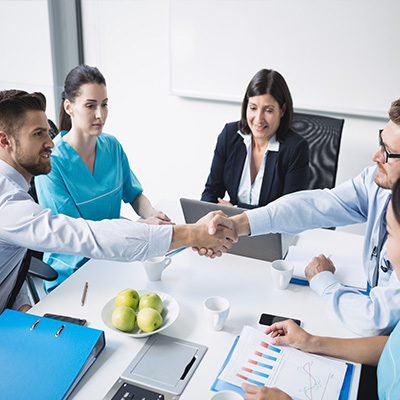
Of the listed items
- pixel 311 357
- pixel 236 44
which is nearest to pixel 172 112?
pixel 236 44

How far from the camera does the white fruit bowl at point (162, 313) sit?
1.22 meters

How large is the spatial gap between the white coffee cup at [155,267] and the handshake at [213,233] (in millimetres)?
93

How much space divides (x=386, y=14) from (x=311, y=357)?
7.37ft

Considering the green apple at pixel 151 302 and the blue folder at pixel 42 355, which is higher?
the green apple at pixel 151 302

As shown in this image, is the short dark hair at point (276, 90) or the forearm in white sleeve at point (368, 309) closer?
the forearm in white sleeve at point (368, 309)

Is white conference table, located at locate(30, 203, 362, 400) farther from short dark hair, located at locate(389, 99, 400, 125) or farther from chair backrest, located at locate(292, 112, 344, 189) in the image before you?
chair backrest, located at locate(292, 112, 344, 189)

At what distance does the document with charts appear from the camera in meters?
1.08

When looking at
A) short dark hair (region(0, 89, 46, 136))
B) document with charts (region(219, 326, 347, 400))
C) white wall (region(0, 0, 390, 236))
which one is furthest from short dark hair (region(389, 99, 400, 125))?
white wall (region(0, 0, 390, 236))

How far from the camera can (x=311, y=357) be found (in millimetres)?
1178

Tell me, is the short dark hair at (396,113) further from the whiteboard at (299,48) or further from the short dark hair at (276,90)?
the whiteboard at (299,48)

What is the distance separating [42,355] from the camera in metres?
1.10

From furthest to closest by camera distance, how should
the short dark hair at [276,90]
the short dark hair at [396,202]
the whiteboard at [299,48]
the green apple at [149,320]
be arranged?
the whiteboard at [299,48], the short dark hair at [276,90], the green apple at [149,320], the short dark hair at [396,202]

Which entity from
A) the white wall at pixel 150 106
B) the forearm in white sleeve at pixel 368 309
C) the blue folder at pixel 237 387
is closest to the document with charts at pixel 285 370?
the blue folder at pixel 237 387

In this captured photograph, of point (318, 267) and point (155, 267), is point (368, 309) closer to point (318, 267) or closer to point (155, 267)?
point (318, 267)
